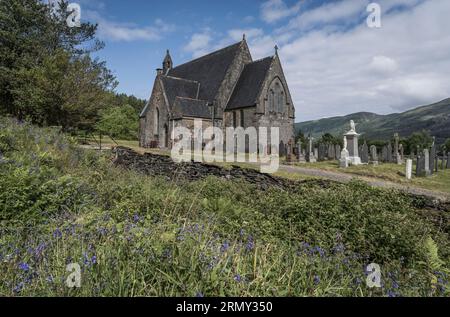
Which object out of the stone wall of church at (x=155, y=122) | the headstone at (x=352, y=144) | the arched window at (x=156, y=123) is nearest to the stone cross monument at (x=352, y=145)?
the headstone at (x=352, y=144)

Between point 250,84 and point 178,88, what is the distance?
28.6 feet

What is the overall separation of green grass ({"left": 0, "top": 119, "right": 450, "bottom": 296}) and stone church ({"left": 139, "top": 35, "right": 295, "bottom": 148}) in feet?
76.6

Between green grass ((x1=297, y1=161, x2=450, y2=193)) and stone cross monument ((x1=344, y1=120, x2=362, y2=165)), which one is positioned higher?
stone cross monument ((x1=344, y1=120, x2=362, y2=165))

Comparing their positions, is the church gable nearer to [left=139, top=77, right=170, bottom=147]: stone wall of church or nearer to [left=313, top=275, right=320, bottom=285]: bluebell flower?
[left=139, top=77, right=170, bottom=147]: stone wall of church

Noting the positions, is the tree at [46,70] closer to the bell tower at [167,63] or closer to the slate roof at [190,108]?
the slate roof at [190,108]

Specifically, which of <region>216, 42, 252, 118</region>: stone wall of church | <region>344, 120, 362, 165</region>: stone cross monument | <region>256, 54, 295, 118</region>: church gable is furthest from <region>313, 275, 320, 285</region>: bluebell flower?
<region>216, 42, 252, 118</region>: stone wall of church

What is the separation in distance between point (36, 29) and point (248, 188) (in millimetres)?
32653

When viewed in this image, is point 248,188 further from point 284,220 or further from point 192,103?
point 192,103

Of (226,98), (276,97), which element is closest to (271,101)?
(276,97)

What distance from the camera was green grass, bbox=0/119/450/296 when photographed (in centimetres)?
293

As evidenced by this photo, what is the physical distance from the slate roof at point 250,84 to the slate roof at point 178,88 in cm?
504

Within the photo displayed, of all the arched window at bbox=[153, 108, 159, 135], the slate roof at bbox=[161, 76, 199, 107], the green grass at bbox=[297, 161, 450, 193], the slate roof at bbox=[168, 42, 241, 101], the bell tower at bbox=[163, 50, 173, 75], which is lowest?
the green grass at bbox=[297, 161, 450, 193]

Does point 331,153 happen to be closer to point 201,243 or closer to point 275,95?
point 275,95

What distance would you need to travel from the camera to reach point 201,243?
3725mm
